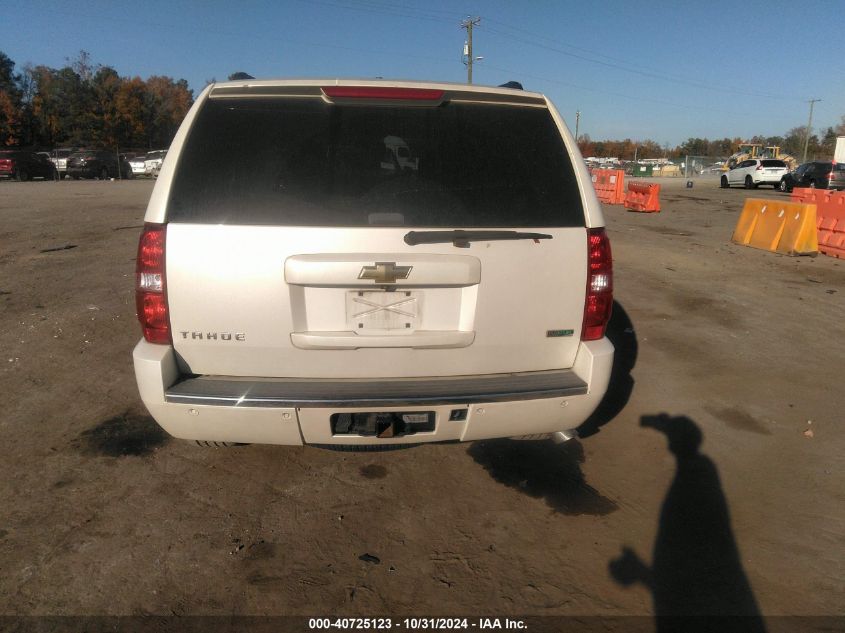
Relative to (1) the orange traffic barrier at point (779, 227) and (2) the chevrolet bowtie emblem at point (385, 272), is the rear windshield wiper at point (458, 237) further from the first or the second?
(1) the orange traffic barrier at point (779, 227)

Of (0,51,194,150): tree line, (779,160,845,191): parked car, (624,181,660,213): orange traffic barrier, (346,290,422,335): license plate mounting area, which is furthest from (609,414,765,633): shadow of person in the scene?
(0,51,194,150): tree line

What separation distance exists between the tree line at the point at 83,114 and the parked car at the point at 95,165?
20.5 metres

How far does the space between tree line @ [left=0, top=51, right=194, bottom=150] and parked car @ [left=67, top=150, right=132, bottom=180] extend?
20482mm

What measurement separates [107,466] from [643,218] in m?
18.4

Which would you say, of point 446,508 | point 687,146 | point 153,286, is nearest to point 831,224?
point 446,508

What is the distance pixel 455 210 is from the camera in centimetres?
286

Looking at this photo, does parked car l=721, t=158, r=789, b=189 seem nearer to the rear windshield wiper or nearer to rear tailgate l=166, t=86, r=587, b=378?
rear tailgate l=166, t=86, r=587, b=378

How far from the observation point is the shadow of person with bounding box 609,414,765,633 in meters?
2.56

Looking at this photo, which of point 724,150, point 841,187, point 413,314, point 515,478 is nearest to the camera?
point 413,314

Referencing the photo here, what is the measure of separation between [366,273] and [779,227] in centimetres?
1185

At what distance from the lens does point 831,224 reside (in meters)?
11.7

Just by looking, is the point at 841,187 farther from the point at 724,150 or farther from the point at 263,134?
the point at 724,150

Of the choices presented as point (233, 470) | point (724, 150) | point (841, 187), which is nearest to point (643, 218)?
point (841, 187)

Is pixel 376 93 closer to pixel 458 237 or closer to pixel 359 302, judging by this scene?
pixel 458 237
